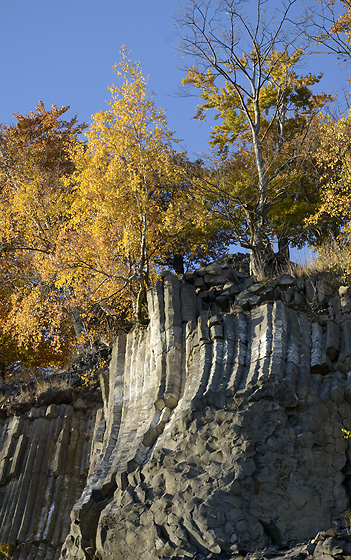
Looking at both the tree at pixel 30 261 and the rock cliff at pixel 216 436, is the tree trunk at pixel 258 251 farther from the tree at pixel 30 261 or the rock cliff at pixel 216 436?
the tree at pixel 30 261

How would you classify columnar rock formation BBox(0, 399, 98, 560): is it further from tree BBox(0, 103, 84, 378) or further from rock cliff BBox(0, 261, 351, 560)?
tree BBox(0, 103, 84, 378)

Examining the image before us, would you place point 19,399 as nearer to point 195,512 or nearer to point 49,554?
point 49,554

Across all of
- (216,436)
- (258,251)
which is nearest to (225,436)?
(216,436)

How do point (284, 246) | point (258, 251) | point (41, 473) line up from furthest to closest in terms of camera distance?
point (284, 246)
point (258, 251)
point (41, 473)

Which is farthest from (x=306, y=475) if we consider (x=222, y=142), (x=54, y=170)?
(x=54, y=170)

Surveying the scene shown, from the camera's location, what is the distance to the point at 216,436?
16672mm

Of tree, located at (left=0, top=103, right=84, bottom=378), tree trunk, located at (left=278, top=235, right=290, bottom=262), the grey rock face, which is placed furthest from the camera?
tree trunk, located at (left=278, top=235, right=290, bottom=262)

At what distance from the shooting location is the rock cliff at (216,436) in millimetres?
15312

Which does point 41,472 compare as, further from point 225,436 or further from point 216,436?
point 225,436

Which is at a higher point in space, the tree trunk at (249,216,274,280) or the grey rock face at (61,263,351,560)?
the tree trunk at (249,216,274,280)

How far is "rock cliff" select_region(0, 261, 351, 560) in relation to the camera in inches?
603

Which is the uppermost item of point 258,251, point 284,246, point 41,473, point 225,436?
point 284,246

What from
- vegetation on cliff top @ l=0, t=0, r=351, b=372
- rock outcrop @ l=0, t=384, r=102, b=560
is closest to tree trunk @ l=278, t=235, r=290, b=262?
vegetation on cliff top @ l=0, t=0, r=351, b=372

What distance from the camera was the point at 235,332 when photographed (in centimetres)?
1925
